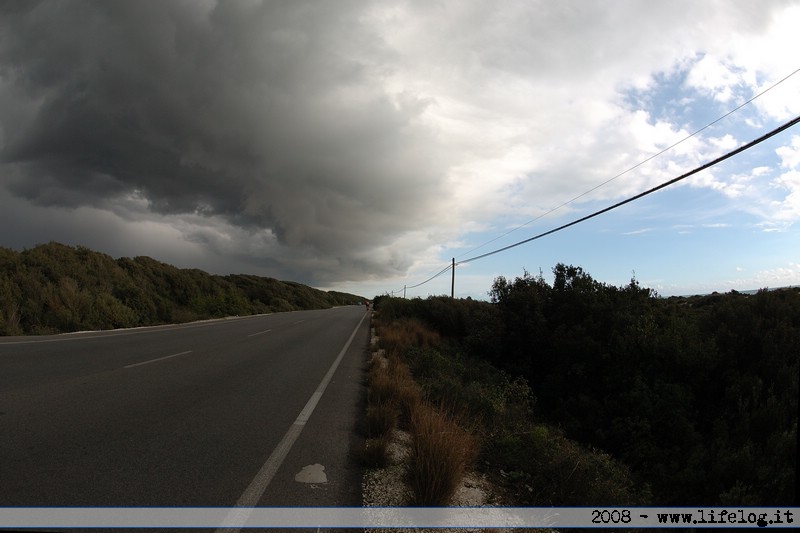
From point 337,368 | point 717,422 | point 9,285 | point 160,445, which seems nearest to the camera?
point 160,445

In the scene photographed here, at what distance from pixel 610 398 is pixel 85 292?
81.6 ft

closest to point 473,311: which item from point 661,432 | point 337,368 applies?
point 337,368

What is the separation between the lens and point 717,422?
8.65m

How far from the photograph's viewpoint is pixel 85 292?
23312 mm

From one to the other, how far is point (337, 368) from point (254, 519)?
847 centimetres

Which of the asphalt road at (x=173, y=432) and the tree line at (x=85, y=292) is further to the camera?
the tree line at (x=85, y=292)

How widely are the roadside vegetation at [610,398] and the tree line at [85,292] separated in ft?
51.0

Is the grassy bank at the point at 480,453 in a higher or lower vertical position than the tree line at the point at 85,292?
lower

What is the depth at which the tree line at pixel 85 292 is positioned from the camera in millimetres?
20016

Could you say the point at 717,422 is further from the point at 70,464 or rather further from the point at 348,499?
the point at 70,464

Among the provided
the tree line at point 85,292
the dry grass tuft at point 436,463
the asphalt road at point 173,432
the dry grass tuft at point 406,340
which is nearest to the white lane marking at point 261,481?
the asphalt road at point 173,432

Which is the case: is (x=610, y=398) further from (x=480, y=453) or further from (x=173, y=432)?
(x=173, y=432)

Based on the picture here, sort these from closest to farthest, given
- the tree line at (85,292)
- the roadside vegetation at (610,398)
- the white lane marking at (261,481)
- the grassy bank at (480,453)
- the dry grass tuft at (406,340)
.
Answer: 1. the white lane marking at (261,481)
2. the grassy bank at (480,453)
3. the roadside vegetation at (610,398)
4. the dry grass tuft at (406,340)
5. the tree line at (85,292)

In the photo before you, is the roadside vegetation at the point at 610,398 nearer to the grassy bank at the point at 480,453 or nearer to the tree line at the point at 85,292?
the grassy bank at the point at 480,453
